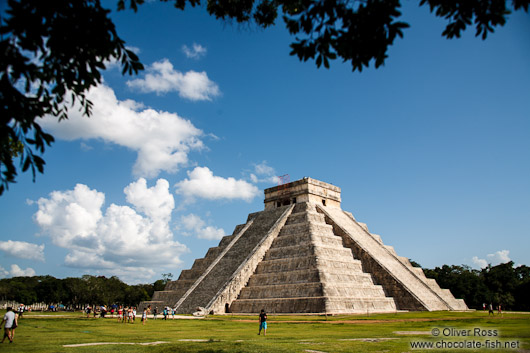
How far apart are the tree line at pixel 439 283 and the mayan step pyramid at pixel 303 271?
16.9 metres

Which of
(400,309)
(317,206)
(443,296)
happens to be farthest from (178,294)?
(443,296)

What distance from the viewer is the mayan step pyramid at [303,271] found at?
26.6m

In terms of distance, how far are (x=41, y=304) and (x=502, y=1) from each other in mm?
111275

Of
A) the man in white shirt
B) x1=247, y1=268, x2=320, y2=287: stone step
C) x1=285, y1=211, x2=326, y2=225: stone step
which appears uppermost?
x1=285, y1=211, x2=326, y2=225: stone step

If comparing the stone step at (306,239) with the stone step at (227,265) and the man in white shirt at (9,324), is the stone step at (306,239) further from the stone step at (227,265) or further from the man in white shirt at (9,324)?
the man in white shirt at (9,324)

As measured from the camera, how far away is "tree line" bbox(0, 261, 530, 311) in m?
48.9

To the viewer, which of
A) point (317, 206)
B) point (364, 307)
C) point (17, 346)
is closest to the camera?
point (17, 346)

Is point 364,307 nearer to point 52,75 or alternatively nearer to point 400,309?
point 400,309

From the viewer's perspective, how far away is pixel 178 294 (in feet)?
113

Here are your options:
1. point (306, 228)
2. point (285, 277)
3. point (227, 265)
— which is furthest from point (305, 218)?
point (285, 277)

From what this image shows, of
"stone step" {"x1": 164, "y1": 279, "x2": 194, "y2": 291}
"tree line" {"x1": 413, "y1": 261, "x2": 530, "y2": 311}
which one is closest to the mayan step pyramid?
Answer: "stone step" {"x1": 164, "y1": 279, "x2": 194, "y2": 291}

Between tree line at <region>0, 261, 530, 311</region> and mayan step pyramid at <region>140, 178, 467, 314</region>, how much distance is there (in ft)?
55.4

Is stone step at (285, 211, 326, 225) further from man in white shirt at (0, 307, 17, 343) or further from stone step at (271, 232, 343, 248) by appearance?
man in white shirt at (0, 307, 17, 343)

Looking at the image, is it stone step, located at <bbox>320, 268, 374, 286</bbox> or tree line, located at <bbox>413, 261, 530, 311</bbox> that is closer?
stone step, located at <bbox>320, 268, 374, 286</bbox>
